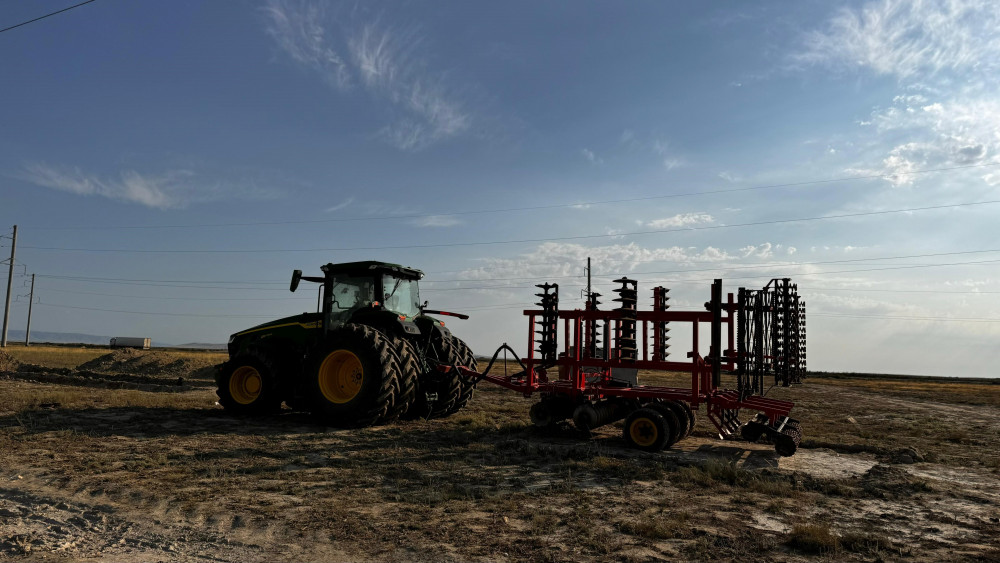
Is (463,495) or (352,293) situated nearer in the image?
(463,495)

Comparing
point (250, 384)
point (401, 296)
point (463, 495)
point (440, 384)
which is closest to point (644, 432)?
point (463, 495)

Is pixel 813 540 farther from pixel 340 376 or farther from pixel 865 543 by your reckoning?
pixel 340 376

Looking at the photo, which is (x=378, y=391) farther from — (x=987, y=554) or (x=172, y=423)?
(x=987, y=554)

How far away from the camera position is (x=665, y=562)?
4.01 metres

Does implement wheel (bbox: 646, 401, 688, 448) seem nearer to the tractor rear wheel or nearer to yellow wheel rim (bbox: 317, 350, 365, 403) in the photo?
the tractor rear wheel

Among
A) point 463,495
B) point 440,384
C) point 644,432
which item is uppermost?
point 440,384

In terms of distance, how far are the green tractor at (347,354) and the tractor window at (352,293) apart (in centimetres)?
2

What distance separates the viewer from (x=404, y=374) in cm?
938

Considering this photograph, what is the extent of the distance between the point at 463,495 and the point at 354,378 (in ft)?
15.6

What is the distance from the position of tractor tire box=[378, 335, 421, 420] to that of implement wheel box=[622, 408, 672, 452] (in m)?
3.38

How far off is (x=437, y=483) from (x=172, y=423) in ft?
19.5

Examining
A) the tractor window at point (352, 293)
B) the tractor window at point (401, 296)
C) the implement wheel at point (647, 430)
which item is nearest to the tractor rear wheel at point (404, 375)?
the tractor window at point (401, 296)

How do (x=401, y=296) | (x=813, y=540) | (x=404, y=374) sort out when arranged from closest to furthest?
1. (x=813, y=540)
2. (x=404, y=374)
3. (x=401, y=296)

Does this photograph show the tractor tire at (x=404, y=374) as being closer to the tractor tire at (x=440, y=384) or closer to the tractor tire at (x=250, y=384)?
the tractor tire at (x=440, y=384)
